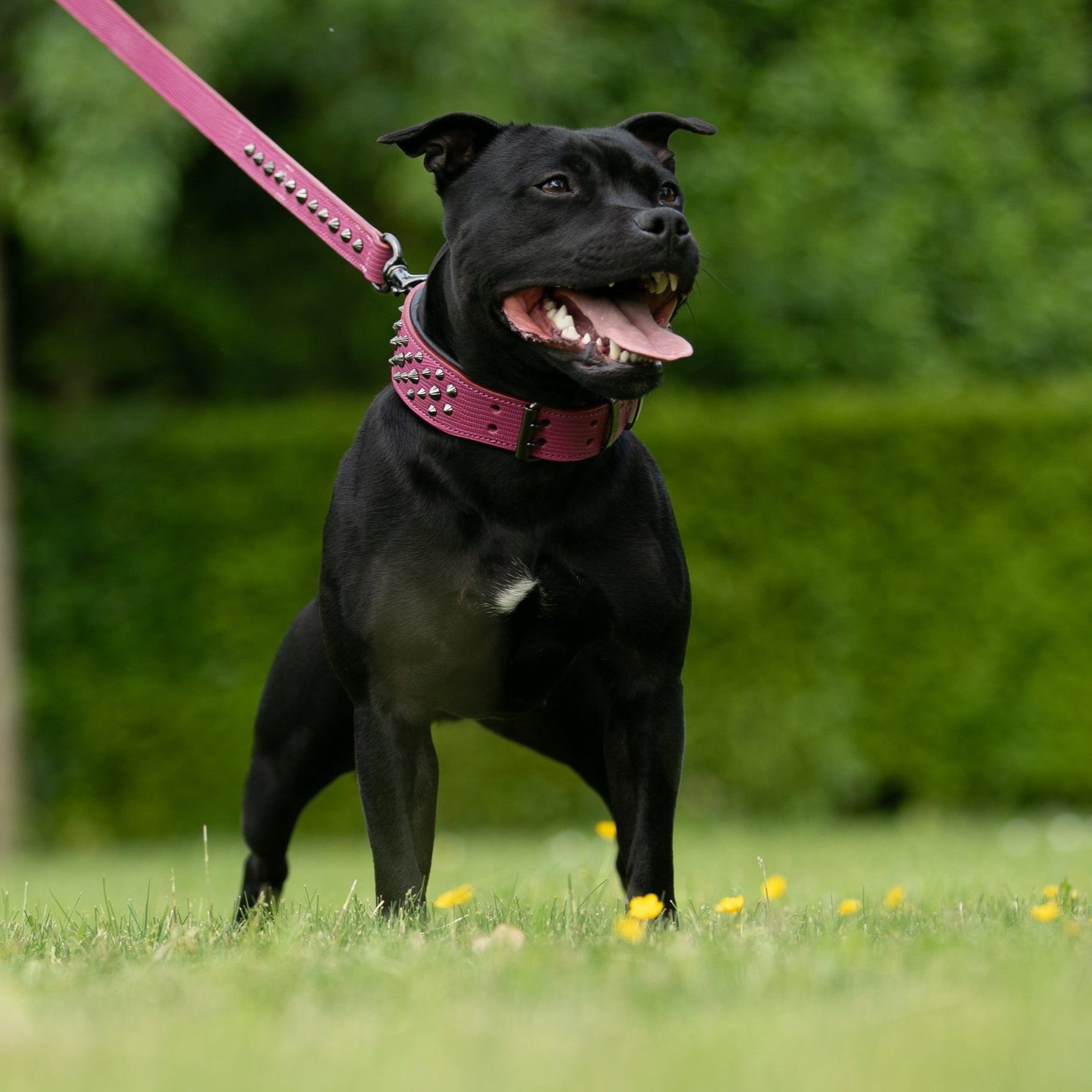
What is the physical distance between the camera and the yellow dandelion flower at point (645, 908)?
9.20 feet

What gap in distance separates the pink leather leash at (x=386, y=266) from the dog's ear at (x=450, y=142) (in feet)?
0.96

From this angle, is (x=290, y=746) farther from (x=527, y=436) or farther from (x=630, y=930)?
(x=630, y=930)

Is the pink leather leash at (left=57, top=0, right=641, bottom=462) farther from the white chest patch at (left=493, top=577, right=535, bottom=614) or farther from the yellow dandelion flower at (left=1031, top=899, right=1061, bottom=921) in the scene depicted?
the yellow dandelion flower at (left=1031, top=899, right=1061, bottom=921)

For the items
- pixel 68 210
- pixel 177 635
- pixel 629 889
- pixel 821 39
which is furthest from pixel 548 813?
pixel 821 39

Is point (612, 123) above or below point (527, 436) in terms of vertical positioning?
above

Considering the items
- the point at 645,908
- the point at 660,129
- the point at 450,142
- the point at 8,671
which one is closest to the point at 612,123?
the point at 8,671

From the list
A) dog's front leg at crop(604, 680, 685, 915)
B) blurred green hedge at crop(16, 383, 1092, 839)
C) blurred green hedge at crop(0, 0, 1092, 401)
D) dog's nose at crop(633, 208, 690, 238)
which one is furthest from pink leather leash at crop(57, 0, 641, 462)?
blurred green hedge at crop(16, 383, 1092, 839)

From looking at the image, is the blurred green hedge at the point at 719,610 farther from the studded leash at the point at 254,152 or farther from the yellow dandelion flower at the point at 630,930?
the yellow dandelion flower at the point at 630,930

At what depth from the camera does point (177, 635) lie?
1029cm

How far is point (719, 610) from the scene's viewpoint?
10.3 meters

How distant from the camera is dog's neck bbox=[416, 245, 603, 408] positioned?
10.9 feet

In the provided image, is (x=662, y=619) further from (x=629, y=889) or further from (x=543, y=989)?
(x=543, y=989)

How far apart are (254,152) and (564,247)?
108cm

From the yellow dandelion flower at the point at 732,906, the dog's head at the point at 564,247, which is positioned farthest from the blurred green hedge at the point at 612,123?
the yellow dandelion flower at the point at 732,906
